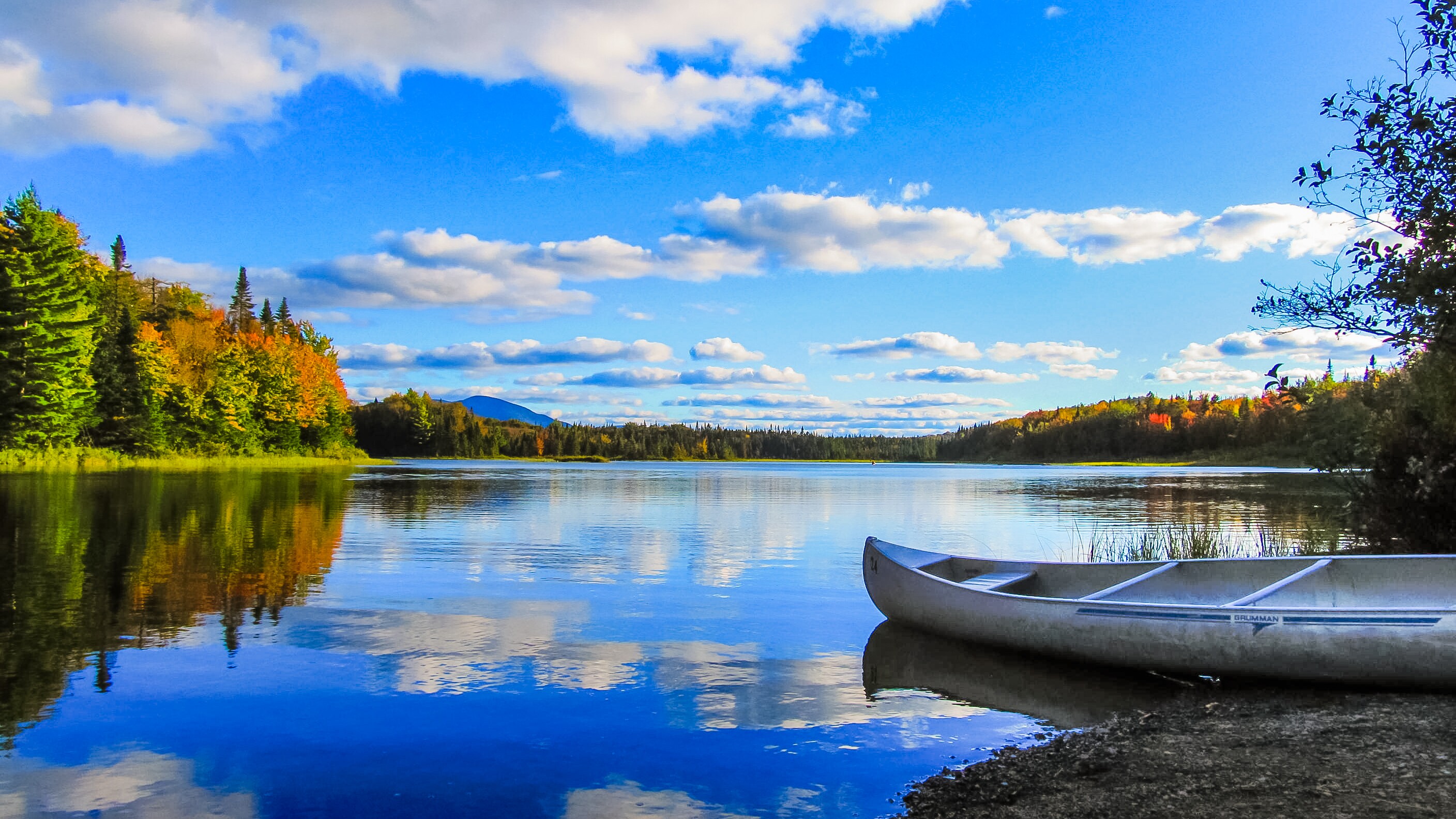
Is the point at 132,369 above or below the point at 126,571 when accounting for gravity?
above

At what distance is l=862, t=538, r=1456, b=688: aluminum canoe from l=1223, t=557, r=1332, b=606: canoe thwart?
30 millimetres

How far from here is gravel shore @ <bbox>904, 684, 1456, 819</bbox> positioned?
5.59 meters

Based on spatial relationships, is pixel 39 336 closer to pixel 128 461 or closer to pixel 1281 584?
pixel 128 461

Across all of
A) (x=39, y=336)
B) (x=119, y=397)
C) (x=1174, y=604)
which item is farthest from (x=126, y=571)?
(x=119, y=397)

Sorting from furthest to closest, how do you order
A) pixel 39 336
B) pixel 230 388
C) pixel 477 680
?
Answer: pixel 230 388
pixel 39 336
pixel 477 680

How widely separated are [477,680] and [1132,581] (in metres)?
8.19

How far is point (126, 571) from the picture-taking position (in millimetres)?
15992

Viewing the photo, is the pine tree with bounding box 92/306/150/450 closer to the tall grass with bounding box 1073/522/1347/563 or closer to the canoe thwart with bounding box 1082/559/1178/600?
the tall grass with bounding box 1073/522/1347/563

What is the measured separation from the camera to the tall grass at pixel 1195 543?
743 inches

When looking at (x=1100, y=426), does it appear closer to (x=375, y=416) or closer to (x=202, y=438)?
(x=375, y=416)

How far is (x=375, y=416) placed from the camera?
159500mm

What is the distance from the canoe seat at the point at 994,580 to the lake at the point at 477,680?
35.8 inches

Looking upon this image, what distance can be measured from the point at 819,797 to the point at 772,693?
278 cm

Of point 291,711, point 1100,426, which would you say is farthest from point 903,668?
point 1100,426
